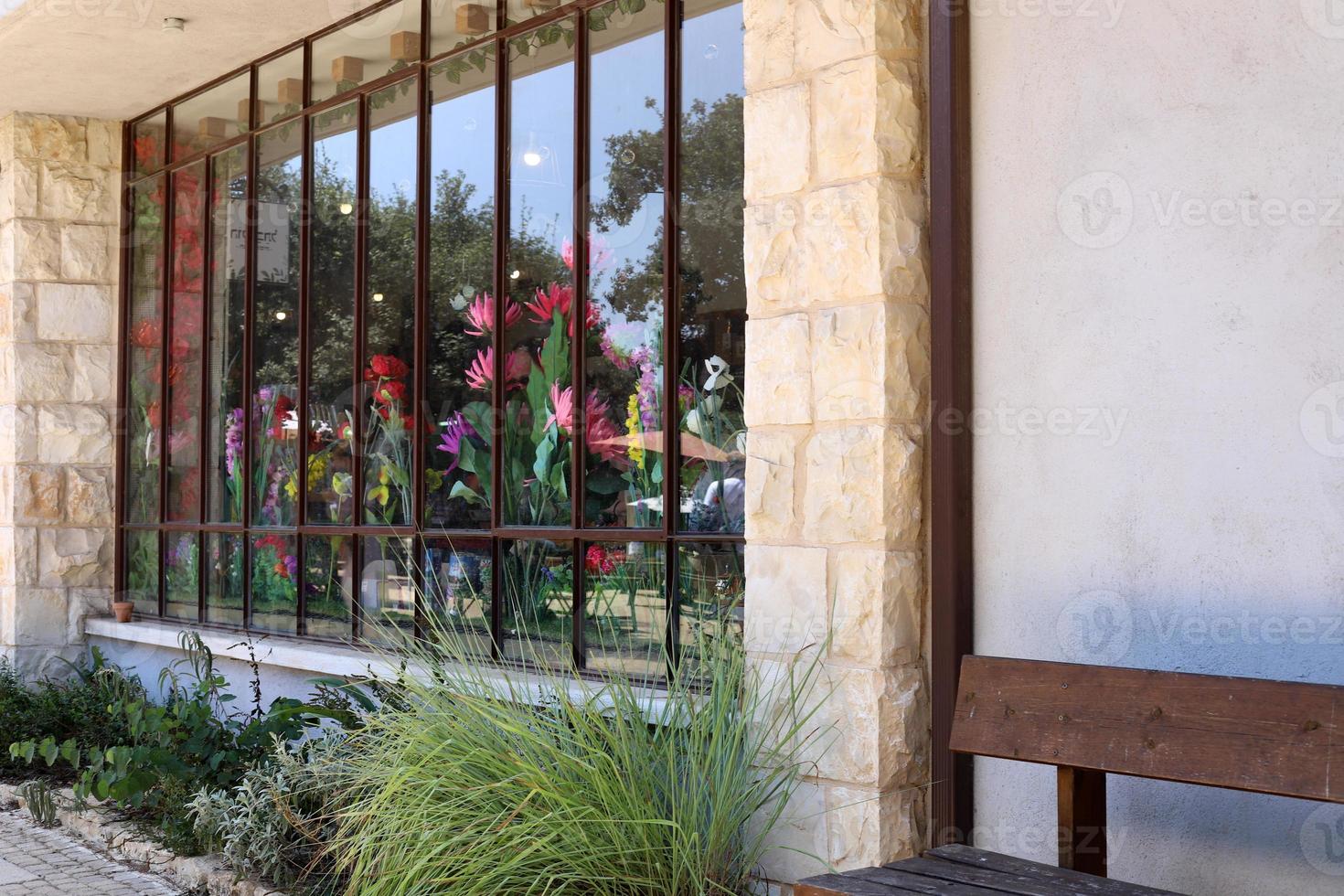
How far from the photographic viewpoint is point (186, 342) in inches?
329

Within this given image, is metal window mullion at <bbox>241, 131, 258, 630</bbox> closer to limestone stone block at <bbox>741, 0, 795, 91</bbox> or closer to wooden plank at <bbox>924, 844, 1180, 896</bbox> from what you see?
limestone stone block at <bbox>741, 0, 795, 91</bbox>

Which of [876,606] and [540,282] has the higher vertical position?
[540,282]

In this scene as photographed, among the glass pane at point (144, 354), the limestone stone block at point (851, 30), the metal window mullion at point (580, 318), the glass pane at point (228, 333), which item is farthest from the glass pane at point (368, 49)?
the limestone stone block at point (851, 30)

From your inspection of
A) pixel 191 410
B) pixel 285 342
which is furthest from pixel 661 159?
pixel 191 410

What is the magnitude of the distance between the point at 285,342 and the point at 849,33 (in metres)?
4.51

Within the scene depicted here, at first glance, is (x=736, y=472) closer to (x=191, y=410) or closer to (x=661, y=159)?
(x=661, y=159)

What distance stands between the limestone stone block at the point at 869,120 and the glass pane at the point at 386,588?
10.8ft

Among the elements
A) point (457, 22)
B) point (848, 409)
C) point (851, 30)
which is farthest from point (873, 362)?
point (457, 22)

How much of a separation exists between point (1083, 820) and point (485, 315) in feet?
12.1

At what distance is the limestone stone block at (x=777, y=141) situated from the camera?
12.8 ft

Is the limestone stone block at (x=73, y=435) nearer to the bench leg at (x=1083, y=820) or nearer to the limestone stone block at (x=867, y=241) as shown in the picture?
the limestone stone block at (x=867, y=241)

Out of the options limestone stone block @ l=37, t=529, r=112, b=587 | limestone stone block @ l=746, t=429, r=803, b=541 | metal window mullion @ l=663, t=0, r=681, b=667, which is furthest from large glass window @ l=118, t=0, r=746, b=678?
limestone stone block @ l=746, t=429, r=803, b=541

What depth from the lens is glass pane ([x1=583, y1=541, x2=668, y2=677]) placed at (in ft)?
16.8

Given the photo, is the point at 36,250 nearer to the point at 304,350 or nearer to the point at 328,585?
the point at 304,350
